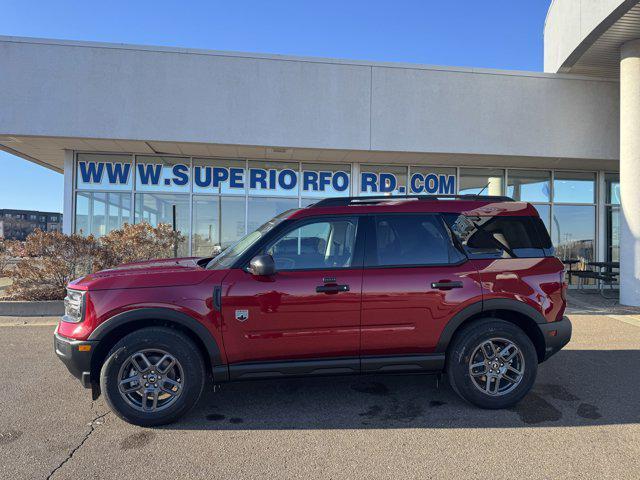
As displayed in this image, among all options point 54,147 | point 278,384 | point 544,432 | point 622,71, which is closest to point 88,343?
point 278,384

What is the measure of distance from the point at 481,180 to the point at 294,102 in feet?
18.6

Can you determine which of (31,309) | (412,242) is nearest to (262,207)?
(31,309)

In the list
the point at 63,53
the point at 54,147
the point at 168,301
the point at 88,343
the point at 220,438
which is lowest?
the point at 220,438

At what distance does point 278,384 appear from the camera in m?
4.47

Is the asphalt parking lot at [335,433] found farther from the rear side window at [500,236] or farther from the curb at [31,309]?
the curb at [31,309]

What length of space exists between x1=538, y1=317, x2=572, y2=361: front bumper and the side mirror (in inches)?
98.0

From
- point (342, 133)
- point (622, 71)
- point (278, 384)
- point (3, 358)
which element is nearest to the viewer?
point (278, 384)

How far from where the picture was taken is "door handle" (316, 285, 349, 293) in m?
3.65

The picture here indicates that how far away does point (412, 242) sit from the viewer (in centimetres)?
396

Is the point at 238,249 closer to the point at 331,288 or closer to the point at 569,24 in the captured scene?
the point at 331,288

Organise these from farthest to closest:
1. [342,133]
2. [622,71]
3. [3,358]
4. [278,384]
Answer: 1. [342,133]
2. [622,71]
3. [3,358]
4. [278,384]

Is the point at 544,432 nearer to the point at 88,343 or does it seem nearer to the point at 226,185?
the point at 88,343

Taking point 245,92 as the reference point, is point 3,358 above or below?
below

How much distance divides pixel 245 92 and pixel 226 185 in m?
2.47
